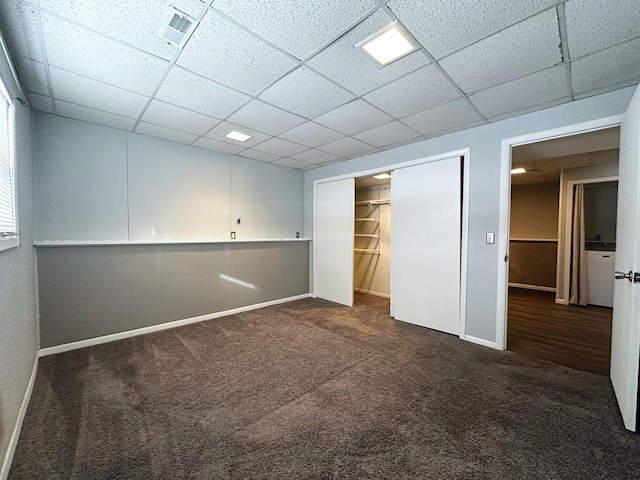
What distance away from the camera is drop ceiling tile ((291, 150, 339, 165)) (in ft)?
13.5

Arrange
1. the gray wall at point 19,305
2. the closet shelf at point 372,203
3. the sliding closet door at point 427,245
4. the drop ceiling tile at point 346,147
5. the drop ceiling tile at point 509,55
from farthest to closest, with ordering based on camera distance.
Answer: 1. the closet shelf at point 372,203
2. the drop ceiling tile at point 346,147
3. the sliding closet door at point 427,245
4. the drop ceiling tile at point 509,55
5. the gray wall at point 19,305

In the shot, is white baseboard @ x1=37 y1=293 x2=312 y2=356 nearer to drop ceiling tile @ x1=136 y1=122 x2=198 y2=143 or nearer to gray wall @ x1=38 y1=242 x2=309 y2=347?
gray wall @ x1=38 y1=242 x2=309 y2=347

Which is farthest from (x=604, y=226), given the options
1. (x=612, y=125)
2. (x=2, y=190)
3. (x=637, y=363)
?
(x=2, y=190)

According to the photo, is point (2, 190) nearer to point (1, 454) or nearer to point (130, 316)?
point (1, 454)

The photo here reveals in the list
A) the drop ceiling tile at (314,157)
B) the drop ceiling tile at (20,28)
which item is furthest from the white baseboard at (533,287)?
the drop ceiling tile at (20,28)

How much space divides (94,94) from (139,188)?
4.00 feet

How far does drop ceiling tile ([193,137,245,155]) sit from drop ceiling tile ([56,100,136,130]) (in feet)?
2.58

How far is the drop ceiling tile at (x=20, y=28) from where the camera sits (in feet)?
4.73

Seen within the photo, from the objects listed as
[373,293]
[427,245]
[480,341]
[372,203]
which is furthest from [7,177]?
[373,293]

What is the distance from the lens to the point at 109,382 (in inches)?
87.8

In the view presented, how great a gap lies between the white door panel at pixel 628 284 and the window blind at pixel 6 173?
3.87 meters

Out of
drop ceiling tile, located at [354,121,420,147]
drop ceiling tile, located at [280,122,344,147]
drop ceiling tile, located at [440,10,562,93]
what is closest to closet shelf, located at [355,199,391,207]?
drop ceiling tile, located at [354,121,420,147]

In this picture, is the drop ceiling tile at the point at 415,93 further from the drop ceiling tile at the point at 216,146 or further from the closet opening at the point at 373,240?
the closet opening at the point at 373,240

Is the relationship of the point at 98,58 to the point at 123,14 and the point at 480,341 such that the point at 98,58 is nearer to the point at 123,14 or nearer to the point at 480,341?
the point at 123,14
